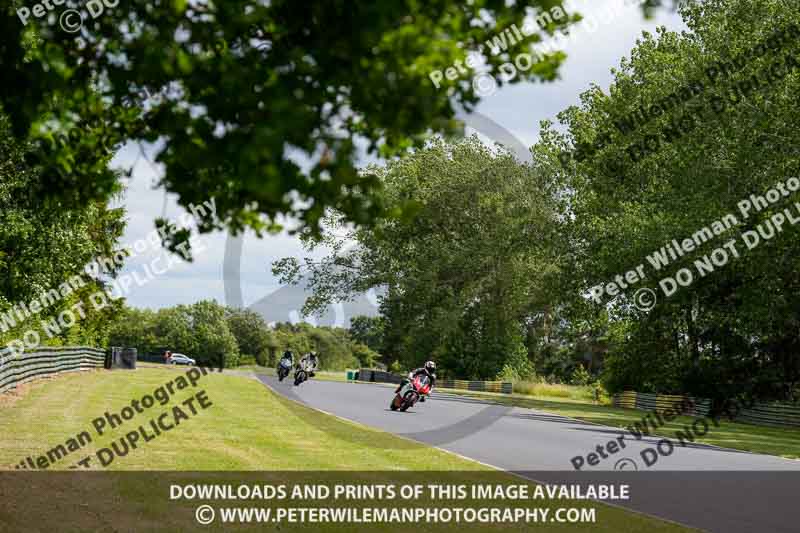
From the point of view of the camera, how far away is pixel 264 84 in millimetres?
4898

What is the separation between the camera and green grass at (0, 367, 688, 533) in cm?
869

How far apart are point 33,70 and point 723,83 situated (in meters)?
32.4

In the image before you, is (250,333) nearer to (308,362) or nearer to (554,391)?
(554,391)

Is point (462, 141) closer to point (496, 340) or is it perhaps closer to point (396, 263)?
point (396, 263)

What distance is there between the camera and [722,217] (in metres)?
32.6

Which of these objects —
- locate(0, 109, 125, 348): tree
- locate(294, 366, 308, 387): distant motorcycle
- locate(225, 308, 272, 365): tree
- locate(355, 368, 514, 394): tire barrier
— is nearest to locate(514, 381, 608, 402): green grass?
locate(355, 368, 514, 394): tire barrier

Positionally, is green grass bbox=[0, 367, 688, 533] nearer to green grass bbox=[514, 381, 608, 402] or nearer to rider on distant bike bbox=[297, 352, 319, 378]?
rider on distant bike bbox=[297, 352, 319, 378]

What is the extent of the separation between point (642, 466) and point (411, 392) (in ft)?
41.1

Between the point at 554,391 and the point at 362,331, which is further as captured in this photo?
the point at 362,331

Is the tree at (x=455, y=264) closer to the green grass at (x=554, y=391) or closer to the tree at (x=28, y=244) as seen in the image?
the green grass at (x=554, y=391)

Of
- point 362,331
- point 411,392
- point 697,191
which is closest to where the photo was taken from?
point 411,392

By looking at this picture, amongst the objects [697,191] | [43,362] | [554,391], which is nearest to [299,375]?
[43,362]

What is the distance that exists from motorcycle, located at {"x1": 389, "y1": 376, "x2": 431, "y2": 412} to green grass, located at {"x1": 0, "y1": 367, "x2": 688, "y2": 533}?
3068 mm

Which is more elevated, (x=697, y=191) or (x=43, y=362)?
(x=697, y=191)
